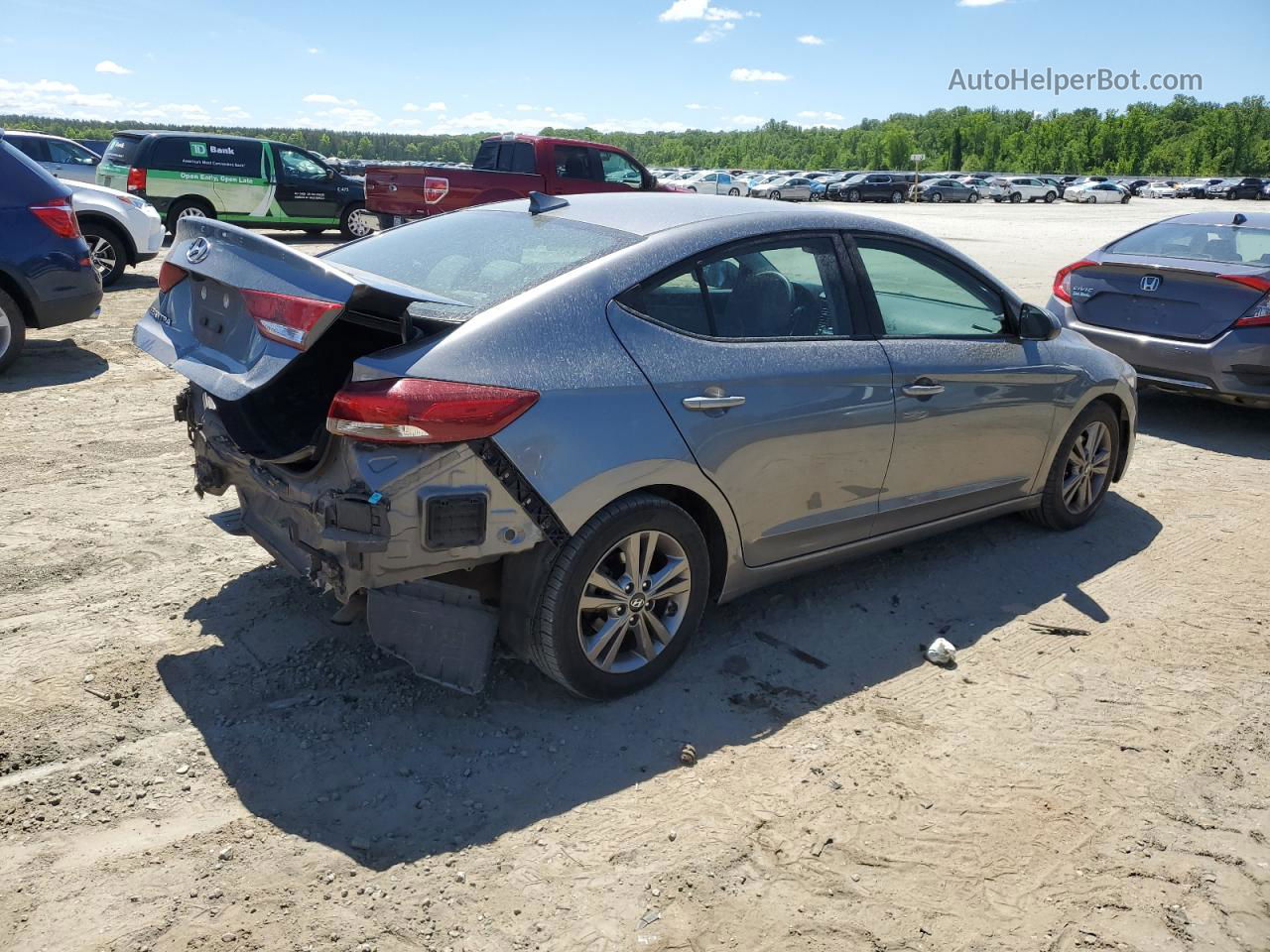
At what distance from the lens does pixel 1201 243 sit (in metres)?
7.94

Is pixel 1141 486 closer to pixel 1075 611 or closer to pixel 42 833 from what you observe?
pixel 1075 611

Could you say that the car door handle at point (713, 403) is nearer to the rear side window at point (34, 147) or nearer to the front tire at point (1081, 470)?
the front tire at point (1081, 470)

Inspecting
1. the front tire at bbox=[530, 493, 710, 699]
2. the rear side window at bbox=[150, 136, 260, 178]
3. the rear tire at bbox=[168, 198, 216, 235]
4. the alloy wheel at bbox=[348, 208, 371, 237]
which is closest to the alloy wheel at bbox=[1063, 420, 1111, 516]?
the front tire at bbox=[530, 493, 710, 699]

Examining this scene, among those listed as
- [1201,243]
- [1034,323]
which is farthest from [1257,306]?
[1034,323]

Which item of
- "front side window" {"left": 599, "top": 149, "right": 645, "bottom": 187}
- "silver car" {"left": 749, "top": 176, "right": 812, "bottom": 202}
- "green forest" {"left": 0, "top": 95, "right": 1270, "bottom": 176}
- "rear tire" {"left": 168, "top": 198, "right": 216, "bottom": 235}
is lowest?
"rear tire" {"left": 168, "top": 198, "right": 216, "bottom": 235}

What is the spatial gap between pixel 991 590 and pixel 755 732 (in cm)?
179

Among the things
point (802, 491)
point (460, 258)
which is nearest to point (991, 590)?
point (802, 491)

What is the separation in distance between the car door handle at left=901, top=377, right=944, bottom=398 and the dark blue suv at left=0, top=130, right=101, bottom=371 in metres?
6.82

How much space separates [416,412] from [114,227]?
444 inches

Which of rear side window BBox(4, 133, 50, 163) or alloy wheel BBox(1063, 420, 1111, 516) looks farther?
rear side window BBox(4, 133, 50, 163)

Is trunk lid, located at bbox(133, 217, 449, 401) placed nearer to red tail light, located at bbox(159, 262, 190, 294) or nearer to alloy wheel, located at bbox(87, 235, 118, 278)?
red tail light, located at bbox(159, 262, 190, 294)

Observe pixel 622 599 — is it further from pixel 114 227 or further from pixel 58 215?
pixel 114 227

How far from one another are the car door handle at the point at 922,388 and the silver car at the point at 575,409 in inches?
0.4

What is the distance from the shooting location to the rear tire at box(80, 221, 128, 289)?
40.2ft
